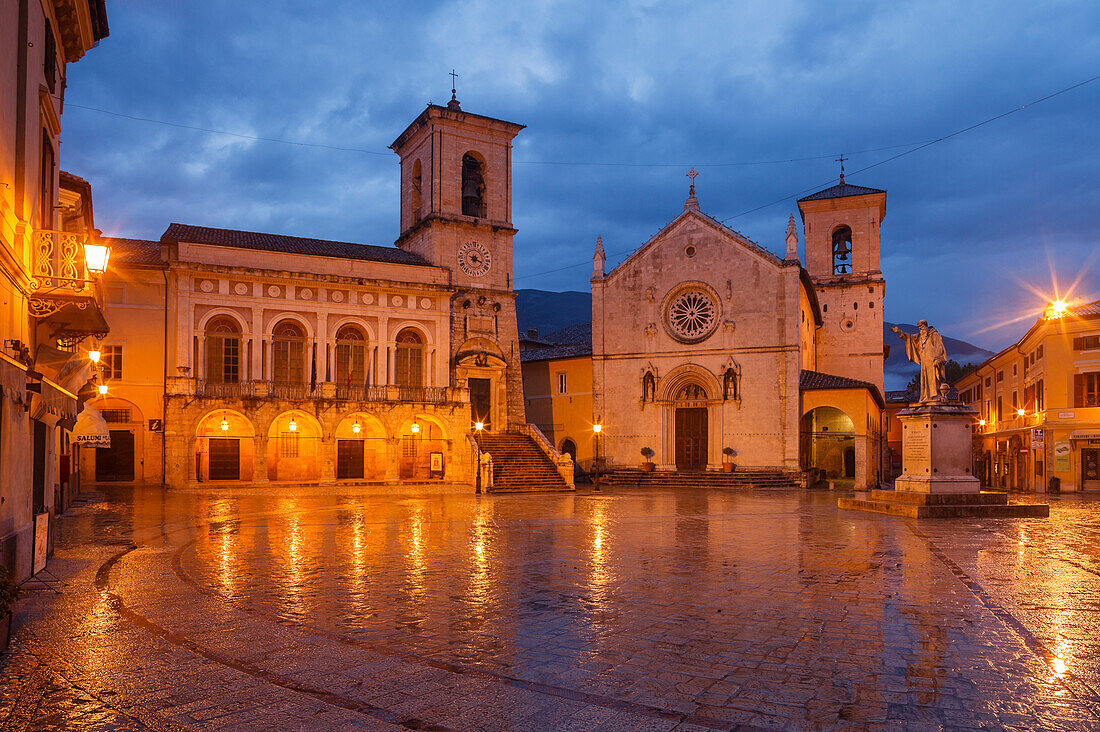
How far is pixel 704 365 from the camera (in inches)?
1572

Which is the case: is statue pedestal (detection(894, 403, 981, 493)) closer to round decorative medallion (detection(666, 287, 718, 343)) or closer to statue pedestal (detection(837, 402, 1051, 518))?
statue pedestal (detection(837, 402, 1051, 518))

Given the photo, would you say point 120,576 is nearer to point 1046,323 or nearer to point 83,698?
point 83,698

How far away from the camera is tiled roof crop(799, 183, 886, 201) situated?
4831 centimetres

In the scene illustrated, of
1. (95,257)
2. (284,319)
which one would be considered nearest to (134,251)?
(284,319)

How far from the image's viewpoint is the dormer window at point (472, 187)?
42281 mm

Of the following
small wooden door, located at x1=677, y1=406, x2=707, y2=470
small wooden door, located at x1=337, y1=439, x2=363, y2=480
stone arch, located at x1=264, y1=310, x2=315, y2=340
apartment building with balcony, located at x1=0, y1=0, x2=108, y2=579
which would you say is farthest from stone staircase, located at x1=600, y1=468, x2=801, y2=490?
apartment building with balcony, located at x1=0, y1=0, x2=108, y2=579

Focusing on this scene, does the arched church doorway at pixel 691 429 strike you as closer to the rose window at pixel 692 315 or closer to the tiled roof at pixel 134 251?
the rose window at pixel 692 315

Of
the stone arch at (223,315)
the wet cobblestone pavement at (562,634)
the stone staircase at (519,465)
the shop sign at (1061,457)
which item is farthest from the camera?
the shop sign at (1061,457)

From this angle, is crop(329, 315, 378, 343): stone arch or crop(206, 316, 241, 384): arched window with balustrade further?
crop(329, 315, 378, 343): stone arch

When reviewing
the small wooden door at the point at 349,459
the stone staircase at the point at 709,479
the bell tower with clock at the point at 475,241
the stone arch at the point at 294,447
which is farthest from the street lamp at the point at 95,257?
the stone staircase at the point at 709,479

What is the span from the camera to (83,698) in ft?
19.4

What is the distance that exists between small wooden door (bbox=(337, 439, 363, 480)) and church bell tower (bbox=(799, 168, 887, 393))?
93.7 feet

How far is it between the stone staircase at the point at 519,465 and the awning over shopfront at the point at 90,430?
51.2ft

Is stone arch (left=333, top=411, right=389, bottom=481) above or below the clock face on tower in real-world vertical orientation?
below
